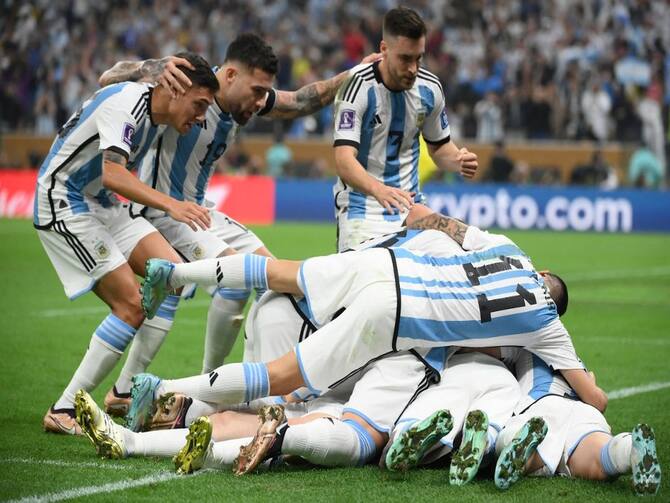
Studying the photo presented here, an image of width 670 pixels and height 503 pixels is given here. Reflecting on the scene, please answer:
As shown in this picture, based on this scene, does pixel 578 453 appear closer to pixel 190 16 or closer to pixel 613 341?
pixel 613 341

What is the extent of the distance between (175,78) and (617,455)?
331cm

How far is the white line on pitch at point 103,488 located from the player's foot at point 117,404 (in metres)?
1.72

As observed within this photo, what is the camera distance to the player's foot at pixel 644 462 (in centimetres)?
477

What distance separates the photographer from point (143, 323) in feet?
22.7

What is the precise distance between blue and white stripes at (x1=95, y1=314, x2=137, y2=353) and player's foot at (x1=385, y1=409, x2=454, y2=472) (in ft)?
6.91

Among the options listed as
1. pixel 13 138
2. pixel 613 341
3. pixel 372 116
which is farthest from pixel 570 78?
pixel 372 116

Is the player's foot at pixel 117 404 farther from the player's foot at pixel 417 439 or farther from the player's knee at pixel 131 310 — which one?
the player's foot at pixel 417 439

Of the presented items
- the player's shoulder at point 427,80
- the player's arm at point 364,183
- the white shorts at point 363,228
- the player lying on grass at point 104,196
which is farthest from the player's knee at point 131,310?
the player's shoulder at point 427,80

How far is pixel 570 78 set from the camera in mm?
24406

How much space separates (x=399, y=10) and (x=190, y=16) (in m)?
21.1

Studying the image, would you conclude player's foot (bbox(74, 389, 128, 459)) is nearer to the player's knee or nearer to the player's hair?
the player's knee

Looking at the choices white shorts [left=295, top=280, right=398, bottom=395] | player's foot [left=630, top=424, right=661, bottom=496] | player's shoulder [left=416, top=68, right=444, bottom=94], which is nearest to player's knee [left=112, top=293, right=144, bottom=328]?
white shorts [left=295, top=280, right=398, bottom=395]

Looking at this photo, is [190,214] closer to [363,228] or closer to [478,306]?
[478,306]

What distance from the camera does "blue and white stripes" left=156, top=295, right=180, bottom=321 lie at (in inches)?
274
